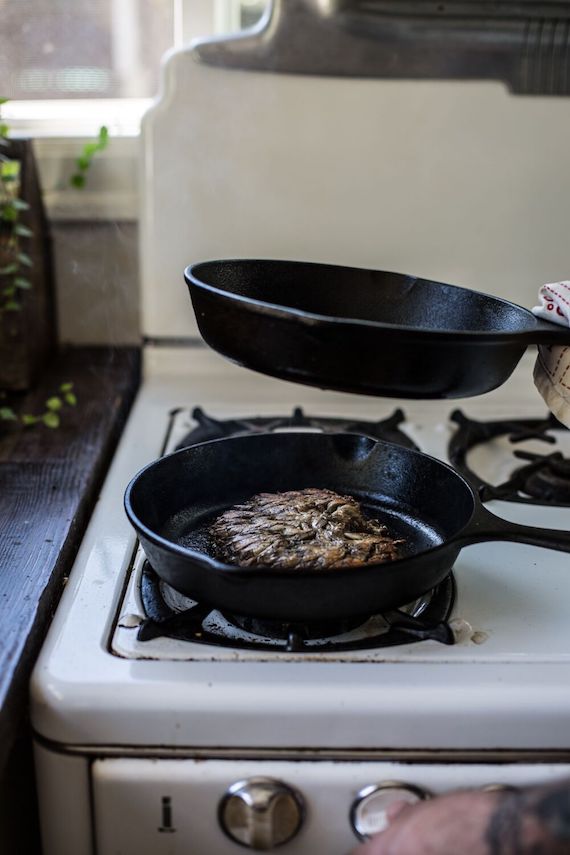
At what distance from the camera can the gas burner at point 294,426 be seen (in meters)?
0.90

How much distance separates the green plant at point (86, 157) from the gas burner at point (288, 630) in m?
0.69

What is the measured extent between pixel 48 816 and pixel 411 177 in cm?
78

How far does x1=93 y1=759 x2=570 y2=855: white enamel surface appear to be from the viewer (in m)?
0.52

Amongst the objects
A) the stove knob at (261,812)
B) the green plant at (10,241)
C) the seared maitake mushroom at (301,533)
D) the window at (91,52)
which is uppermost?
the window at (91,52)

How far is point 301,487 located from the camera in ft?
2.55

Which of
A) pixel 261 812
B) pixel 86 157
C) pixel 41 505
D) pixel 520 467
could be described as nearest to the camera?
pixel 261 812

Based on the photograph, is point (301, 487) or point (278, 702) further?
point (301, 487)

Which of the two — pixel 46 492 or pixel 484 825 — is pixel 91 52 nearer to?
pixel 46 492

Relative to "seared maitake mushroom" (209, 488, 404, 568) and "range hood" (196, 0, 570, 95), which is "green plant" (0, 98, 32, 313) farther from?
"seared maitake mushroom" (209, 488, 404, 568)

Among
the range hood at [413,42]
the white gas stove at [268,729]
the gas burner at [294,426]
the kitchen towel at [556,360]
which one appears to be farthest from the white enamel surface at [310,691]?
the range hood at [413,42]

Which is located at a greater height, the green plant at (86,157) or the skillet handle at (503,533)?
the green plant at (86,157)

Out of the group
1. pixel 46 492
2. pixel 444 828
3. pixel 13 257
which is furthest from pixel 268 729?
pixel 13 257

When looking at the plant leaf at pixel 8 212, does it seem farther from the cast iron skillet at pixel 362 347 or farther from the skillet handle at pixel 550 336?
the skillet handle at pixel 550 336

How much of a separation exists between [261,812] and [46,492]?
1.18 feet
